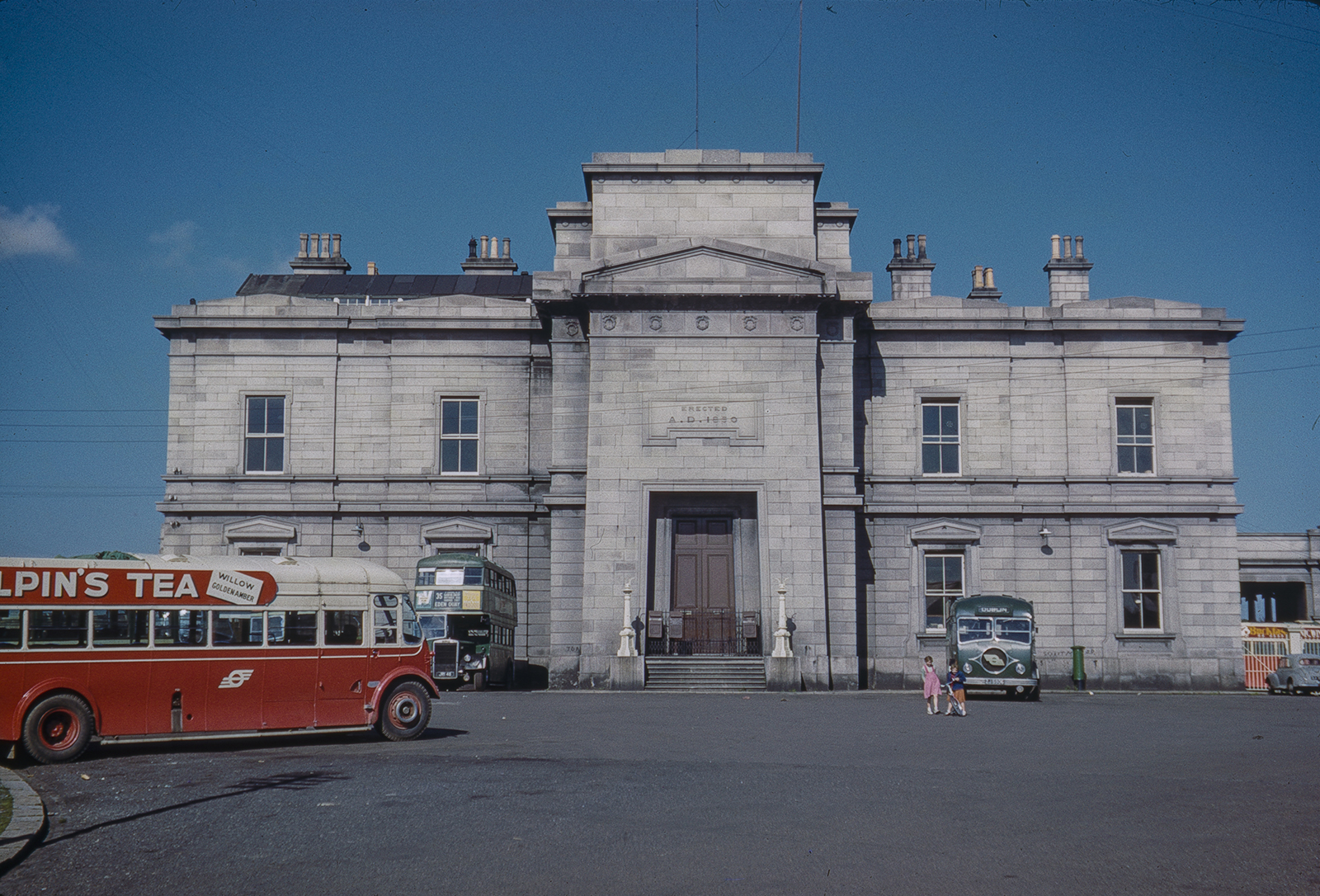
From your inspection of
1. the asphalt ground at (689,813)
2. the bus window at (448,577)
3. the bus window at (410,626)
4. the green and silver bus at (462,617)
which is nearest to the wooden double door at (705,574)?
the green and silver bus at (462,617)

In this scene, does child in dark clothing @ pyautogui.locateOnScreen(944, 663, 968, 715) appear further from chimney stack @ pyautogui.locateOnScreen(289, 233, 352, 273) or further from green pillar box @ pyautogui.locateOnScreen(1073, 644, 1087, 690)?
chimney stack @ pyautogui.locateOnScreen(289, 233, 352, 273)

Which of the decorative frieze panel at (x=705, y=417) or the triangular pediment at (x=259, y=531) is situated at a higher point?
the decorative frieze panel at (x=705, y=417)

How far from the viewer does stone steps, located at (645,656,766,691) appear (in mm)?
32656

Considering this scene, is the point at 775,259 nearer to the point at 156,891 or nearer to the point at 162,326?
the point at 162,326

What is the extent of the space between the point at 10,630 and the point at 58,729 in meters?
1.51

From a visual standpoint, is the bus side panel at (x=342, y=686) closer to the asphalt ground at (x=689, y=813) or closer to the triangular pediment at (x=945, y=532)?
the asphalt ground at (x=689, y=813)

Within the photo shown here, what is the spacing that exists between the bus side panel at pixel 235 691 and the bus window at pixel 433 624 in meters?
13.9

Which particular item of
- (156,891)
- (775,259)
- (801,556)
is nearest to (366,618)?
(156,891)

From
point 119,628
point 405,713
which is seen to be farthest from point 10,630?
point 405,713

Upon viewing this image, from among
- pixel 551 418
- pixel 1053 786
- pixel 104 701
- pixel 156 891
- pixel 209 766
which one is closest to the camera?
pixel 156 891

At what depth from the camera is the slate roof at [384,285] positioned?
52406 mm

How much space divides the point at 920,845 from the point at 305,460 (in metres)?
29.8

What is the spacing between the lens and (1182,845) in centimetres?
1145

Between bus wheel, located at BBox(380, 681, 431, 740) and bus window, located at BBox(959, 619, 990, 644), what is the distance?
1693cm
